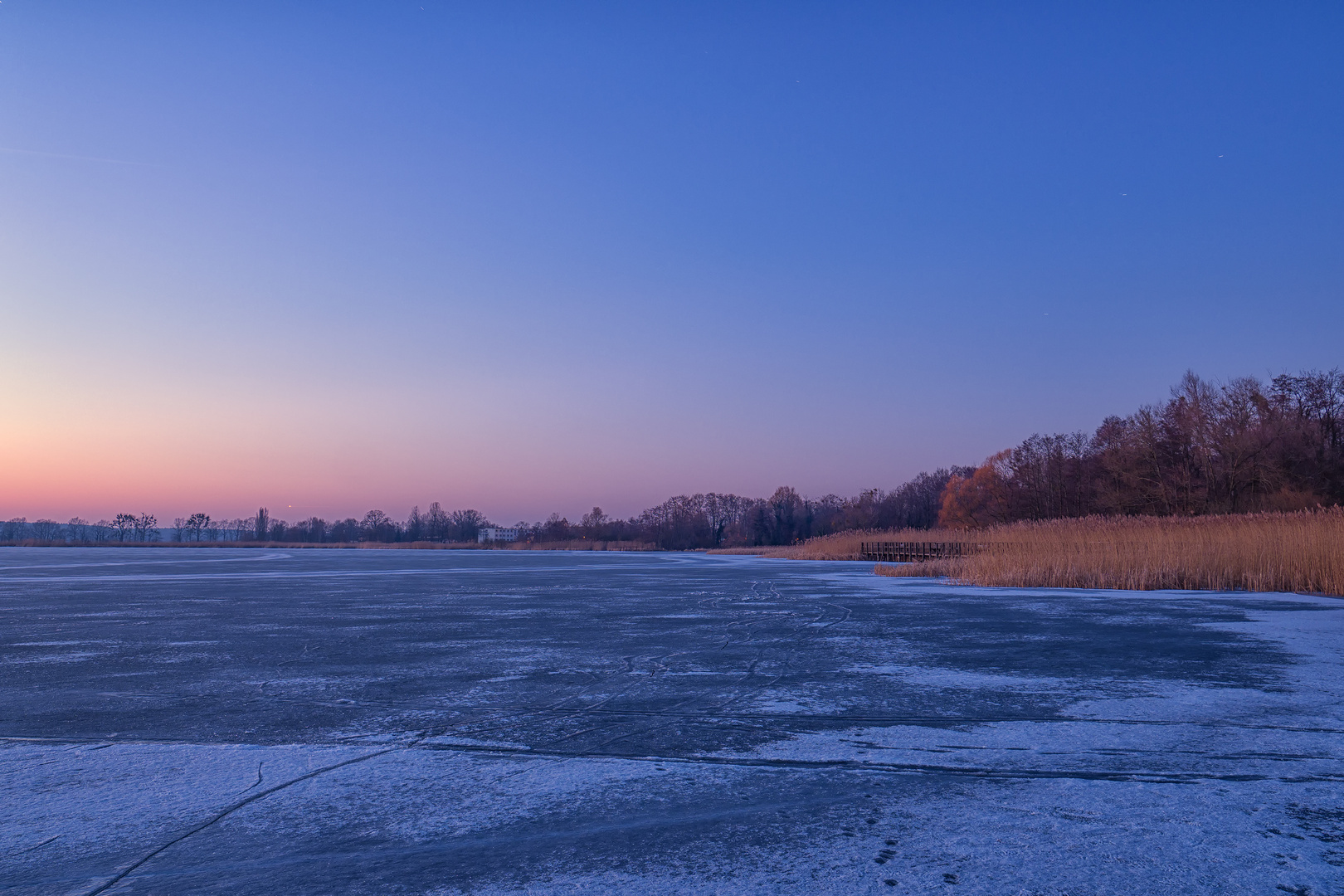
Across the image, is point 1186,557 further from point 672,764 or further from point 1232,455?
point 1232,455

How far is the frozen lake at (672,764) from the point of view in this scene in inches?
88.7

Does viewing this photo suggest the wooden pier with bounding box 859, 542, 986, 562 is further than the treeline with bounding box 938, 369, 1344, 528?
No

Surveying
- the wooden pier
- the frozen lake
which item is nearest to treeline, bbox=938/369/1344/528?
the wooden pier

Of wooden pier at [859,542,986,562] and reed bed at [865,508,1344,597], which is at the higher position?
reed bed at [865,508,1344,597]

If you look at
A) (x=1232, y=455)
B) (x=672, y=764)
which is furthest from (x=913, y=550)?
(x=672, y=764)

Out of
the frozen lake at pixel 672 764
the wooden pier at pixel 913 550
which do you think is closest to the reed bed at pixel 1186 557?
the wooden pier at pixel 913 550

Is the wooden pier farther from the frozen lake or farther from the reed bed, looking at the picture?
the frozen lake

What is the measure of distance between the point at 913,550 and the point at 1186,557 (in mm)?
15914

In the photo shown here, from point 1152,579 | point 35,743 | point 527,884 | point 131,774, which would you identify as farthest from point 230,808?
point 1152,579

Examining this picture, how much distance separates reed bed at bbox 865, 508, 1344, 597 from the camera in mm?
13891

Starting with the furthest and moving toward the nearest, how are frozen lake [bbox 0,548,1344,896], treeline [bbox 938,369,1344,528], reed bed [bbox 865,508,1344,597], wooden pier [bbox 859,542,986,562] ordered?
treeline [bbox 938,369,1344,528], wooden pier [bbox 859,542,986,562], reed bed [bbox 865,508,1344,597], frozen lake [bbox 0,548,1344,896]

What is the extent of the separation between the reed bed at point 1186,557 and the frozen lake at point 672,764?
7.88m

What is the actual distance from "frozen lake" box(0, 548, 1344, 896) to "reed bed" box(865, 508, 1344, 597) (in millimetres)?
7878

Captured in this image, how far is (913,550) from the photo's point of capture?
31000 millimetres
